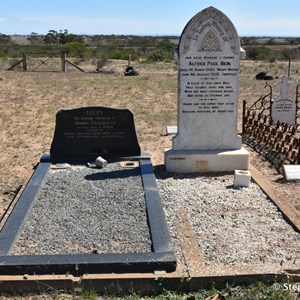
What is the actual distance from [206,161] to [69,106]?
25.4 feet

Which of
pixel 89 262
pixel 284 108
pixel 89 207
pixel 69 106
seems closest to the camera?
pixel 89 262

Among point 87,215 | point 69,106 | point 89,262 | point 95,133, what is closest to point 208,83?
point 95,133

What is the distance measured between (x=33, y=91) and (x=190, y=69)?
37.7ft

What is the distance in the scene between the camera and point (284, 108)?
9.83m

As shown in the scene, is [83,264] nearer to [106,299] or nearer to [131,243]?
[106,299]

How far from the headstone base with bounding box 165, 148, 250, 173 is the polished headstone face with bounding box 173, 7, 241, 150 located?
0.71 feet

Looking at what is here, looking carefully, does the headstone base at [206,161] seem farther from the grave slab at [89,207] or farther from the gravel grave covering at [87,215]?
the gravel grave covering at [87,215]

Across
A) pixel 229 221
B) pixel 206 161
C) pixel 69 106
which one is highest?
pixel 69 106

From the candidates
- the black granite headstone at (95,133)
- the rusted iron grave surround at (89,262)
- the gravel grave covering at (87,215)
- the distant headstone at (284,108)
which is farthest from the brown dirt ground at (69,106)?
the rusted iron grave surround at (89,262)

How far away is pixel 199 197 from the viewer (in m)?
6.25

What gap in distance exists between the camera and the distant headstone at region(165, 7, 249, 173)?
710cm

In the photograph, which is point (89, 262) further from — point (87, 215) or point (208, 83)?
point (208, 83)

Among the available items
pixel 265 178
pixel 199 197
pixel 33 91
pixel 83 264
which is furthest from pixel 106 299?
pixel 33 91

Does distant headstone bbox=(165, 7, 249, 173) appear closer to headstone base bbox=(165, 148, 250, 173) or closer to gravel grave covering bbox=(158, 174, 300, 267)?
headstone base bbox=(165, 148, 250, 173)
